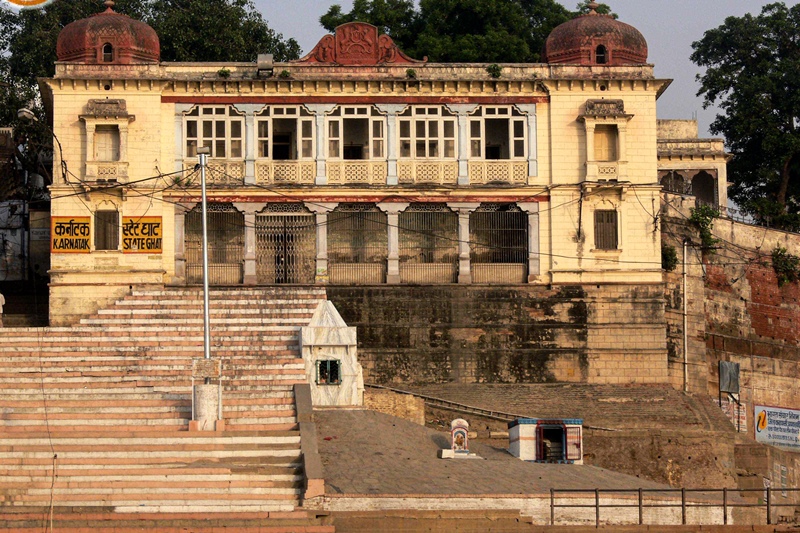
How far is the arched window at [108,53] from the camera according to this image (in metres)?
46.8

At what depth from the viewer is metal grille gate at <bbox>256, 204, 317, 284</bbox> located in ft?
152

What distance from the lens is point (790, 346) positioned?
51.1 m

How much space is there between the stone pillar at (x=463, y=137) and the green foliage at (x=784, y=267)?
11382 mm

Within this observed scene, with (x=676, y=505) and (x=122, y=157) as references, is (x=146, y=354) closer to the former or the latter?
(x=122, y=157)

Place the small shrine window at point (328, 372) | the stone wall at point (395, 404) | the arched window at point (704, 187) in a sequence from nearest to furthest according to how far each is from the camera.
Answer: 1. the small shrine window at point (328, 372)
2. the stone wall at point (395, 404)
3. the arched window at point (704, 187)

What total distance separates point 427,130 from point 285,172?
4.30m

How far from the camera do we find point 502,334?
4484 centimetres

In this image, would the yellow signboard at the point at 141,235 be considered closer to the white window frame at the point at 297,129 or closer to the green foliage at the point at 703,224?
the white window frame at the point at 297,129

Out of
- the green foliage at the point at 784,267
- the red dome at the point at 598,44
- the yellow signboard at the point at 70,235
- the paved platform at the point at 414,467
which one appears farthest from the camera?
the green foliage at the point at 784,267

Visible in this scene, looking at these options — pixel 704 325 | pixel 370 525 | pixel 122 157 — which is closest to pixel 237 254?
pixel 122 157

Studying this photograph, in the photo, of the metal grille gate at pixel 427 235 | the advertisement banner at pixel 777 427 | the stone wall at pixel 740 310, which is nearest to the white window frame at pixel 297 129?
the metal grille gate at pixel 427 235

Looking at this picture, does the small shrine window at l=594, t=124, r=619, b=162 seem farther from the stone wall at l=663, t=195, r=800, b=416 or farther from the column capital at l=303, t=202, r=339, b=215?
the column capital at l=303, t=202, r=339, b=215

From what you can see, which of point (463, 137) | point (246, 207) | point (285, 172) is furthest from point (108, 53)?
point (463, 137)

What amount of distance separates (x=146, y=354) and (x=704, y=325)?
56.8ft
